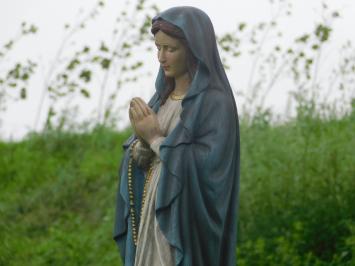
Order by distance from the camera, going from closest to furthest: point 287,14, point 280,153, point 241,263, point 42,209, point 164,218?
1. point 164,218
2. point 241,263
3. point 280,153
4. point 42,209
5. point 287,14

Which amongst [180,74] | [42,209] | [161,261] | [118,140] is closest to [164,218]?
[161,261]

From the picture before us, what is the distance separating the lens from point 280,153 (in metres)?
10.8

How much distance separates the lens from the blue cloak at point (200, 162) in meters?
6.32

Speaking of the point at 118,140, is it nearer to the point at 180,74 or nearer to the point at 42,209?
the point at 42,209

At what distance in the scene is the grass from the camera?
995cm

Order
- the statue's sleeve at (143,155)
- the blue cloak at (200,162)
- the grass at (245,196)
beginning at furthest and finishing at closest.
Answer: the grass at (245,196) → the statue's sleeve at (143,155) → the blue cloak at (200,162)

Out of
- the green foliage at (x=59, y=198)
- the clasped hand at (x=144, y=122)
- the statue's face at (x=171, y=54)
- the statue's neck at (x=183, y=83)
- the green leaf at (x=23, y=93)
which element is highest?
the green leaf at (x=23, y=93)

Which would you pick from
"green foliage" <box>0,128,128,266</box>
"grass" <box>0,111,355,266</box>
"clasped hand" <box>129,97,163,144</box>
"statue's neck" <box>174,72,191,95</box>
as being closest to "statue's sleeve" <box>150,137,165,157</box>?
"clasped hand" <box>129,97,163,144</box>

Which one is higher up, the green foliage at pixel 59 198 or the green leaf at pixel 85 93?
the green leaf at pixel 85 93

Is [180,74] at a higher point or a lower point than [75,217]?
higher

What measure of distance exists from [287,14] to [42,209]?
10.2 feet

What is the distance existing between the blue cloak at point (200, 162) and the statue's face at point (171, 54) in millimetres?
92

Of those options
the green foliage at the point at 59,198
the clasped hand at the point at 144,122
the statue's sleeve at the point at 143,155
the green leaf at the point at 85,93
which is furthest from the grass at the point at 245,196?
the clasped hand at the point at 144,122

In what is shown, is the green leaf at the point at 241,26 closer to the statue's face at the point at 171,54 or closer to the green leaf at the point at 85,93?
the green leaf at the point at 85,93
